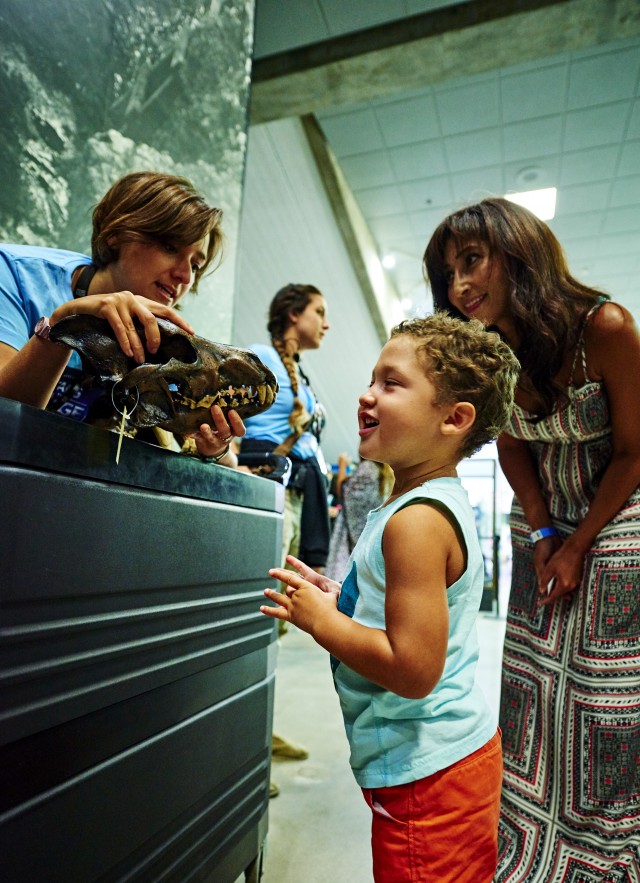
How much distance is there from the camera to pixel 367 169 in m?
5.74

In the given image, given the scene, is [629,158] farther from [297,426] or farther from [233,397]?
[233,397]

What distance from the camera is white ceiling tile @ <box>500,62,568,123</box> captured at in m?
4.39

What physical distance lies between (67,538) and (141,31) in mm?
2363

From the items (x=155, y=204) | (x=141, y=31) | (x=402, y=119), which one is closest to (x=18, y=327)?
(x=155, y=204)

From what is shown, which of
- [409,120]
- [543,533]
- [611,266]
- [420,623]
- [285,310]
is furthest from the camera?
[611,266]

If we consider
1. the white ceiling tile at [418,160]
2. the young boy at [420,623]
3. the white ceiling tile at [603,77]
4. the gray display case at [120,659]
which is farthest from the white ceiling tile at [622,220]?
the gray display case at [120,659]

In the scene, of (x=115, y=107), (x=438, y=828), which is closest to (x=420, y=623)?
(x=438, y=828)

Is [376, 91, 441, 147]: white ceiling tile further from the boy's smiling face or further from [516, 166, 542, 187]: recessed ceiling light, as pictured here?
the boy's smiling face

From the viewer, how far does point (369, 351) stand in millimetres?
8648

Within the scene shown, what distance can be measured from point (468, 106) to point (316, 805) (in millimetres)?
5263

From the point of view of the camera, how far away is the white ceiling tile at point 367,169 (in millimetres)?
5555

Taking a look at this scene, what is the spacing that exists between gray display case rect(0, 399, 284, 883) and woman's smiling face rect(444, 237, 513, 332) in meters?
0.58

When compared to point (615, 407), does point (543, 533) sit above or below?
below

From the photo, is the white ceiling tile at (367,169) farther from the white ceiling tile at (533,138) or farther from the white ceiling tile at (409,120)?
the white ceiling tile at (533,138)
